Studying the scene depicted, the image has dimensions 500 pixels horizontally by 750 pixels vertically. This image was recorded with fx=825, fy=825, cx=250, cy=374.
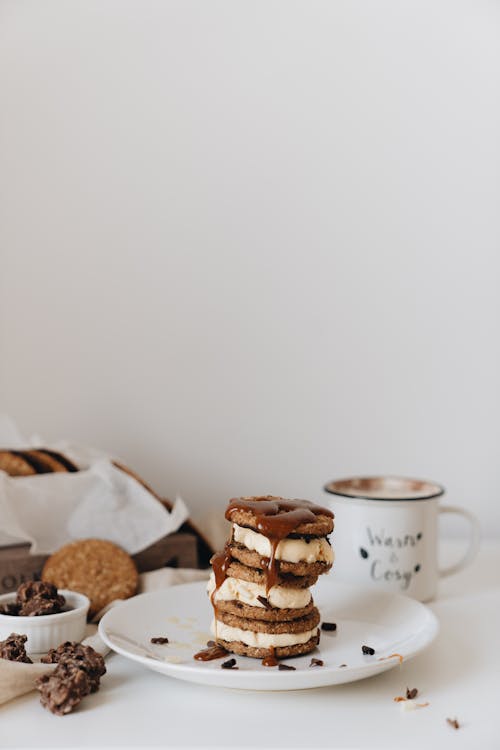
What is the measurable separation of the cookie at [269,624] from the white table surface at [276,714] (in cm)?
7

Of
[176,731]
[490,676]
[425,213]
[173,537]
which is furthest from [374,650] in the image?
[425,213]

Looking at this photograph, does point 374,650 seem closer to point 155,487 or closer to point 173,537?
point 173,537

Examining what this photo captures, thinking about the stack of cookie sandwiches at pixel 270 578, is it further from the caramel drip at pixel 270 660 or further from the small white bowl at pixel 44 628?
the small white bowl at pixel 44 628

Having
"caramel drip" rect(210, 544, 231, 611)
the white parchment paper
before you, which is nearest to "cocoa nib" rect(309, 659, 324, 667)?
"caramel drip" rect(210, 544, 231, 611)

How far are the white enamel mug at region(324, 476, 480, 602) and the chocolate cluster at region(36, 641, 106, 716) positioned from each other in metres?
0.40

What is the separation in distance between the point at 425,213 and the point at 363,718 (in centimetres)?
94

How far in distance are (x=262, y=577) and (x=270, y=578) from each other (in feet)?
0.04

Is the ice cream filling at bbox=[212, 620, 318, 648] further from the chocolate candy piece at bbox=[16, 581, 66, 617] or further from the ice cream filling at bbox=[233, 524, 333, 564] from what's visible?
the chocolate candy piece at bbox=[16, 581, 66, 617]

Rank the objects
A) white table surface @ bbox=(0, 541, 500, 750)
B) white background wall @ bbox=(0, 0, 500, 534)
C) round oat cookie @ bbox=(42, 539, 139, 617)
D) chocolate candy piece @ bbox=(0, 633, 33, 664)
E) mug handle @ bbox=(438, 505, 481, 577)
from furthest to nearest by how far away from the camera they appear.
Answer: white background wall @ bbox=(0, 0, 500, 534) < mug handle @ bbox=(438, 505, 481, 577) < round oat cookie @ bbox=(42, 539, 139, 617) < chocolate candy piece @ bbox=(0, 633, 33, 664) < white table surface @ bbox=(0, 541, 500, 750)

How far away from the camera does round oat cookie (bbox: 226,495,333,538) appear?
Result: 2.68 feet

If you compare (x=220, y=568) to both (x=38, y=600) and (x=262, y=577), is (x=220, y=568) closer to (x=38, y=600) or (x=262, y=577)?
(x=262, y=577)

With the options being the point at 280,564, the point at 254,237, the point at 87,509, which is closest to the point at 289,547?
the point at 280,564

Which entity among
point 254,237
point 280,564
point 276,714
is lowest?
point 276,714

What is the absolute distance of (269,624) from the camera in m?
0.83
